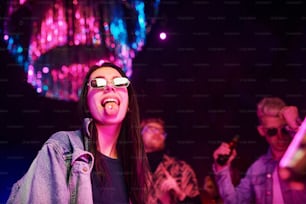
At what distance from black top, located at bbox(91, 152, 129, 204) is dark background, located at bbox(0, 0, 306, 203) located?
1.94 metres

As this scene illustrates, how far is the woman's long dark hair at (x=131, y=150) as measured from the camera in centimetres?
189

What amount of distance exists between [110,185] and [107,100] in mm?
362

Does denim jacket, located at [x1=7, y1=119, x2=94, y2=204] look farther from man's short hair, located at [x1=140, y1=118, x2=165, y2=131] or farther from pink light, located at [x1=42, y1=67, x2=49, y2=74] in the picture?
man's short hair, located at [x1=140, y1=118, x2=165, y2=131]

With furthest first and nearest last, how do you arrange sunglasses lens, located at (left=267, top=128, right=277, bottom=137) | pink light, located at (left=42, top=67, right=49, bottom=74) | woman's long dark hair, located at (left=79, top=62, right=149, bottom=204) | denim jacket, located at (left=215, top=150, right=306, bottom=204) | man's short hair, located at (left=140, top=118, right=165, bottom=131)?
man's short hair, located at (left=140, top=118, right=165, bottom=131) → pink light, located at (left=42, top=67, right=49, bottom=74) → sunglasses lens, located at (left=267, top=128, right=277, bottom=137) → denim jacket, located at (left=215, top=150, right=306, bottom=204) → woman's long dark hair, located at (left=79, top=62, right=149, bottom=204)

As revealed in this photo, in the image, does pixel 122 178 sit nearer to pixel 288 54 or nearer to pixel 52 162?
pixel 52 162

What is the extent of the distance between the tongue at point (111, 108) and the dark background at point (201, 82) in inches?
77.2

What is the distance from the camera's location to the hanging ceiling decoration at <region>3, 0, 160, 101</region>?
9.71 feet

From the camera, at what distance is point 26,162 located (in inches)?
150

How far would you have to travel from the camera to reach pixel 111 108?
1.90 meters

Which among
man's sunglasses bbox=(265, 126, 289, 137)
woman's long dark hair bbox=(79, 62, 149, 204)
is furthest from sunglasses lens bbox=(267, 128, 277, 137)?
woman's long dark hair bbox=(79, 62, 149, 204)

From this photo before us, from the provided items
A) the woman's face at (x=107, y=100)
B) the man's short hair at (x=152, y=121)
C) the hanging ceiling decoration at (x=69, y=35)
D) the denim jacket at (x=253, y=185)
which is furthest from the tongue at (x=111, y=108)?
the man's short hair at (x=152, y=121)

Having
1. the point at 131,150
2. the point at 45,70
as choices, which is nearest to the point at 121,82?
the point at 131,150

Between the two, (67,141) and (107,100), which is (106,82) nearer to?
(107,100)

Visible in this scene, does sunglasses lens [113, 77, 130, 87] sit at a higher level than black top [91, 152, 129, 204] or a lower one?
higher
